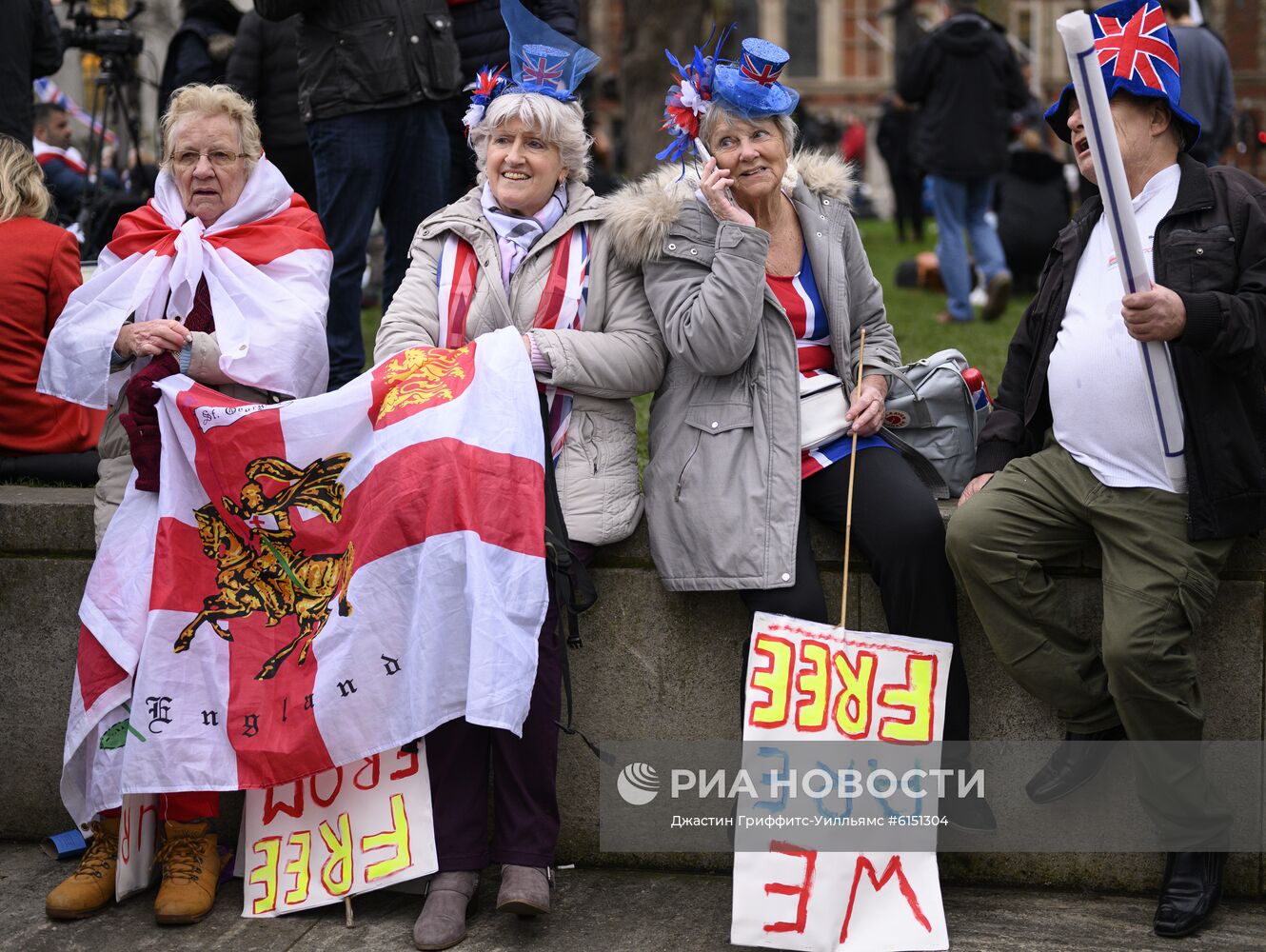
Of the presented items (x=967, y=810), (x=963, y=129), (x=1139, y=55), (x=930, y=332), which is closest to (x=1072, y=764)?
(x=967, y=810)

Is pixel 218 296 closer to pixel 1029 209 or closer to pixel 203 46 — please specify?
pixel 203 46

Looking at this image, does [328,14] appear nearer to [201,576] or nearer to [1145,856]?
[201,576]

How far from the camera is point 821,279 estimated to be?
3.92 m

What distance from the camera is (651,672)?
13.1ft

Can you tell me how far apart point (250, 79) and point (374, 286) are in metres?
3.72

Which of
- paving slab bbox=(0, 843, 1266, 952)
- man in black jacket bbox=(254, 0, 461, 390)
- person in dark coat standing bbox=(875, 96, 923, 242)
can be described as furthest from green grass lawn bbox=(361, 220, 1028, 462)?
person in dark coat standing bbox=(875, 96, 923, 242)

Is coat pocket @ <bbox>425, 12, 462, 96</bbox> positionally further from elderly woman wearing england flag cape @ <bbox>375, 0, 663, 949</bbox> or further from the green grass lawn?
elderly woman wearing england flag cape @ <bbox>375, 0, 663, 949</bbox>

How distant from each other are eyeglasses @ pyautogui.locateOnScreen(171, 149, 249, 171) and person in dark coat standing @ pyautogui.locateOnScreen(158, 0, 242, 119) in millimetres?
2570

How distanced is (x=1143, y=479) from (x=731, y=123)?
1278 millimetres

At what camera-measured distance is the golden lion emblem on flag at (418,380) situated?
371 cm

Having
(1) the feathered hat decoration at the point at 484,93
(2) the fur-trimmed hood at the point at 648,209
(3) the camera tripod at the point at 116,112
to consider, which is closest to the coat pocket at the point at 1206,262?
(2) the fur-trimmed hood at the point at 648,209

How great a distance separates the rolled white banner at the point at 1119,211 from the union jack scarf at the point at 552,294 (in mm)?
1296

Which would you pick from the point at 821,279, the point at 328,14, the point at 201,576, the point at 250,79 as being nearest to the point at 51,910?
the point at 201,576

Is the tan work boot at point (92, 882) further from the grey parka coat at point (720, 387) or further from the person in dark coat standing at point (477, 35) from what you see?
the person in dark coat standing at point (477, 35)
